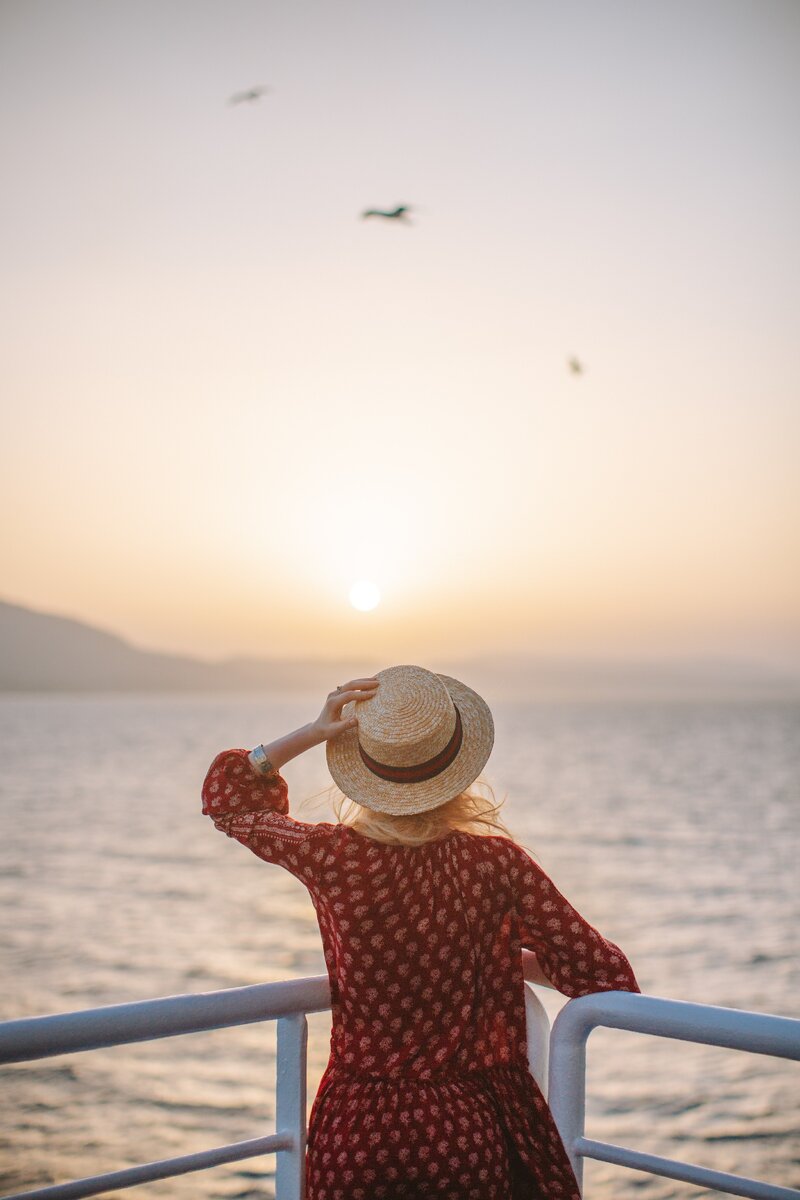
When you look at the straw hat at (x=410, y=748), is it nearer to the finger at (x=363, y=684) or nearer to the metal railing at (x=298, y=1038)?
the finger at (x=363, y=684)

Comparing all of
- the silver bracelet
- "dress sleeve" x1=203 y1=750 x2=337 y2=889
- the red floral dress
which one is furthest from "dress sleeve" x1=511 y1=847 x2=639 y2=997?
the silver bracelet

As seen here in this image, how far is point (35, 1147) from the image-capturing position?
852cm

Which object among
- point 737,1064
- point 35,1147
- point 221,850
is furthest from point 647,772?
point 35,1147

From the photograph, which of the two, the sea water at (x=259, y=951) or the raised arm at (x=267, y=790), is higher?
the raised arm at (x=267, y=790)

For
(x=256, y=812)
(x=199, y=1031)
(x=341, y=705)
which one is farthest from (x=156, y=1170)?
(x=341, y=705)

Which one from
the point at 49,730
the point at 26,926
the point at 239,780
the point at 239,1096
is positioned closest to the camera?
the point at 239,780

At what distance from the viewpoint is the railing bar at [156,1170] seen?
1.72 m

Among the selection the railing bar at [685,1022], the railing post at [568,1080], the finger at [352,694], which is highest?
the finger at [352,694]

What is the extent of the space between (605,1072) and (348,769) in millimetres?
9243

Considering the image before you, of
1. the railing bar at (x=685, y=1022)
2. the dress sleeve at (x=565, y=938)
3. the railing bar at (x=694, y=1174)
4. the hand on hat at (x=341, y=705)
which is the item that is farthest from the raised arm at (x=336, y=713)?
the railing bar at (x=694, y=1174)

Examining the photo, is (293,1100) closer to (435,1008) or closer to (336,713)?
(435,1008)

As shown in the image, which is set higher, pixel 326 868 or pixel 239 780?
pixel 239 780

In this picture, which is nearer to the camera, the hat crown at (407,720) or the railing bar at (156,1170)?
the railing bar at (156,1170)

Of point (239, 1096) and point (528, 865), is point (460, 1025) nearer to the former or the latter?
point (528, 865)
